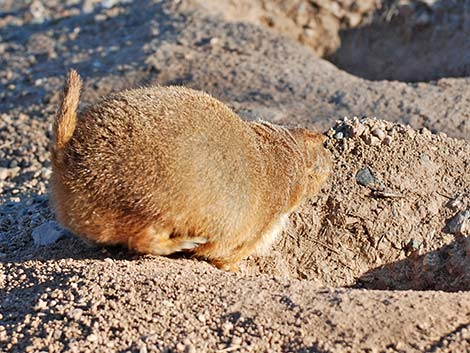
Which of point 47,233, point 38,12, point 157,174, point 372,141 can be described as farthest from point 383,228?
point 38,12

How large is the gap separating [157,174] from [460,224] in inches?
87.3

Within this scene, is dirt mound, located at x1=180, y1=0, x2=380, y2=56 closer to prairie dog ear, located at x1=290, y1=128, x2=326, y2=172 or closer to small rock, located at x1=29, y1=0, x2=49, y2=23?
small rock, located at x1=29, y1=0, x2=49, y2=23

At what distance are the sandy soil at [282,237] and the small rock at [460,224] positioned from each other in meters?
0.01

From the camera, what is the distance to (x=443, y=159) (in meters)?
6.12

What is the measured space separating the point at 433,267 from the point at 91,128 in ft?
8.13

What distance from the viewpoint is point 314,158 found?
5828mm

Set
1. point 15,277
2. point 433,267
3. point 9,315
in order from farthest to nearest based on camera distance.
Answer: point 433,267 < point 15,277 < point 9,315

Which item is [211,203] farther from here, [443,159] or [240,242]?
[443,159]

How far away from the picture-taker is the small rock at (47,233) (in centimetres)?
546

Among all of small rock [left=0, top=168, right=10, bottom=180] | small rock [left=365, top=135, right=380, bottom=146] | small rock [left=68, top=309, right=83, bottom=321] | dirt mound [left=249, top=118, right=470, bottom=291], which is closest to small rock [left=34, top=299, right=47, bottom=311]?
small rock [left=68, top=309, right=83, bottom=321]

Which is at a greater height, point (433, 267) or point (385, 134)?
point (385, 134)

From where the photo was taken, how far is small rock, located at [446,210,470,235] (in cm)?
573

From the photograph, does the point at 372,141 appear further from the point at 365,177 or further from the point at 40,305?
the point at 40,305

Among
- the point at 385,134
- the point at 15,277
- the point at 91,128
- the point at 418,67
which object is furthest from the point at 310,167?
the point at 418,67
